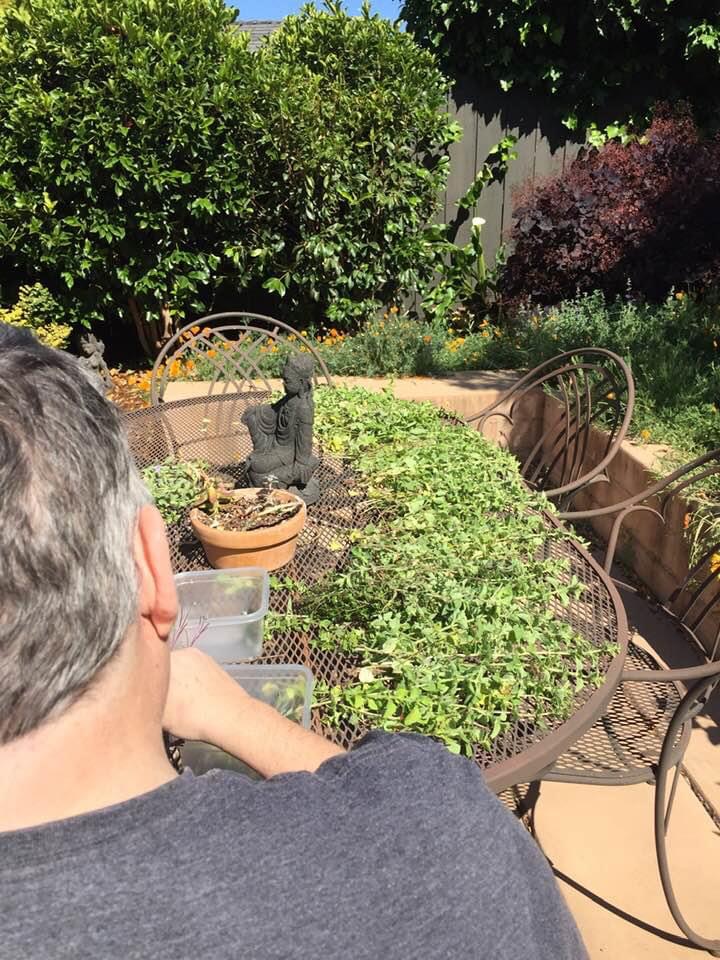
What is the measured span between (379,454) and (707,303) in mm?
4434

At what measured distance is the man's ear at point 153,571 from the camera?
2.35ft

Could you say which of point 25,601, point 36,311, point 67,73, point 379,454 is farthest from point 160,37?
point 25,601

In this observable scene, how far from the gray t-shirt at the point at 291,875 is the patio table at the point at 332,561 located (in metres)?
0.54

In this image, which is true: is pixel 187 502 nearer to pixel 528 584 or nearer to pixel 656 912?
pixel 528 584

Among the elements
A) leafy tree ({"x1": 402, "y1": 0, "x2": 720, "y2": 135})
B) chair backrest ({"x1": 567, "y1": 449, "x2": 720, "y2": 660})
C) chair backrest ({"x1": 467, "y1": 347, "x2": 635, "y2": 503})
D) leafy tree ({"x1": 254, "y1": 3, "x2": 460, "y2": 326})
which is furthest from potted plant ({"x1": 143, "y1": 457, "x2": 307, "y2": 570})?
leafy tree ({"x1": 402, "y1": 0, "x2": 720, "y2": 135})

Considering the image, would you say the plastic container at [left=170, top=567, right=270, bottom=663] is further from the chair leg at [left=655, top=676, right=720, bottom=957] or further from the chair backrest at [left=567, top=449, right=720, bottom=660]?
the chair backrest at [left=567, top=449, right=720, bottom=660]

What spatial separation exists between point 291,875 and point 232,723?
496 millimetres

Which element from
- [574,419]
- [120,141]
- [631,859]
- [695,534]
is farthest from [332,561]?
[120,141]

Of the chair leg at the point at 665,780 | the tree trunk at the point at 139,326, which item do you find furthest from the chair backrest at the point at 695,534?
the tree trunk at the point at 139,326

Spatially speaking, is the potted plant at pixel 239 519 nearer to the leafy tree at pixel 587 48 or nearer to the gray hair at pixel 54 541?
the gray hair at pixel 54 541

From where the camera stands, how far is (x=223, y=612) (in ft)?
5.43

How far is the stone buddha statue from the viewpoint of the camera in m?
2.31

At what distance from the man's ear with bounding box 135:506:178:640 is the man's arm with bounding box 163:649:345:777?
336 millimetres

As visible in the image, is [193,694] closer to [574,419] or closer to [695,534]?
[695,534]
